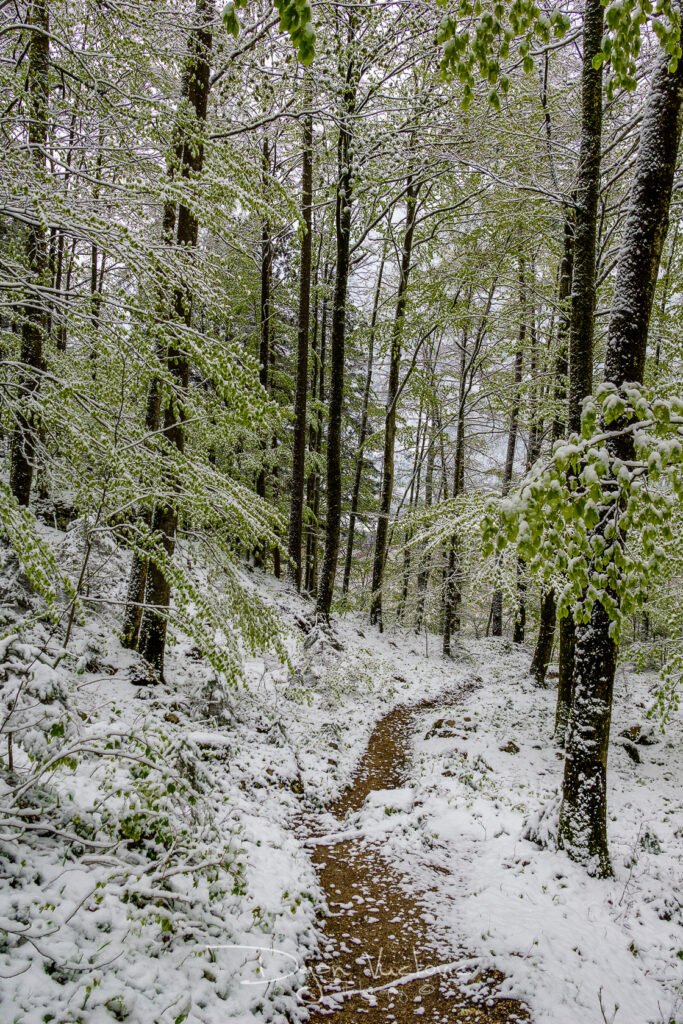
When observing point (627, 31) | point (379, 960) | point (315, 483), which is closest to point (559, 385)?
point (627, 31)

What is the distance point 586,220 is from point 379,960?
28.8 ft

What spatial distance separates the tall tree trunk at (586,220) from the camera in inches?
284

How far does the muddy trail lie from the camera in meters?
4.02

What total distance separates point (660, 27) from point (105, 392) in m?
4.87

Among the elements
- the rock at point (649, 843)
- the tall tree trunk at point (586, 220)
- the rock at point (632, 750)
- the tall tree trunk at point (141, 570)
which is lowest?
the rock at point (632, 750)

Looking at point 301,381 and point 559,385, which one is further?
point 301,381

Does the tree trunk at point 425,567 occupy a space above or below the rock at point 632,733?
above

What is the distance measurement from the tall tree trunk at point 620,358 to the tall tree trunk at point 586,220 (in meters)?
1.79

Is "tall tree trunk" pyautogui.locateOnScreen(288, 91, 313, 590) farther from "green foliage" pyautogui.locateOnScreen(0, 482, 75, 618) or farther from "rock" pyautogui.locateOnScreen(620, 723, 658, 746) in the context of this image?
"green foliage" pyautogui.locateOnScreen(0, 482, 75, 618)

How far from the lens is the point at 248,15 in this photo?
711 centimetres

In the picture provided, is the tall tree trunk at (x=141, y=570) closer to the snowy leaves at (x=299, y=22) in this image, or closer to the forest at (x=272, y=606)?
the forest at (x=272, y=606)

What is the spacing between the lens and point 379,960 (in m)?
4.56

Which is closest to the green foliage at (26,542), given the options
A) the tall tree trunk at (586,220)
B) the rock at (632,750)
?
the tall tree trunk at (586,220)

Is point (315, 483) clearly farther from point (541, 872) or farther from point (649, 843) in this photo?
point (541, 872)
